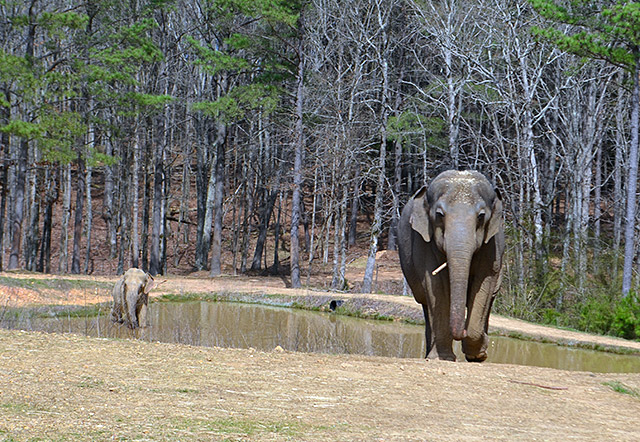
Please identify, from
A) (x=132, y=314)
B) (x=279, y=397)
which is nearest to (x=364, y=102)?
(x=132, y=314)

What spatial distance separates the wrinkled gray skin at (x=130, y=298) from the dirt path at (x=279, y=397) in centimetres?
559

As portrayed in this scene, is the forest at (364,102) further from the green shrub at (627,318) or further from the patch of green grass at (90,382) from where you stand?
the patch of green grass at (90,382)

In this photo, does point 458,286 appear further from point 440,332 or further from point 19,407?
point 19,407

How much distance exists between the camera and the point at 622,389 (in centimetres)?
820

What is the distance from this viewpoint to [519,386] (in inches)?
311

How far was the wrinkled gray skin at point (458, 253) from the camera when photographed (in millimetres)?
9250

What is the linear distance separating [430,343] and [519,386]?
312cm

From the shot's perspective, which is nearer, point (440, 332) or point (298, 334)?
point (440, 332)

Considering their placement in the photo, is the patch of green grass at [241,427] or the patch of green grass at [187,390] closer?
the patch of green grass at [241,427]

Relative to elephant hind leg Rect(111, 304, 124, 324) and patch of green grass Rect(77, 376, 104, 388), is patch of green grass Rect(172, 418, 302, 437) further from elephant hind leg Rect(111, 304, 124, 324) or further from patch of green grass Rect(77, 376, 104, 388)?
elephant hind leg Rect(111, 304, 124, 324)

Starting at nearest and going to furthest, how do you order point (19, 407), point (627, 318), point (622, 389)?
1. point (19, 407)
2. point (622, 389)
3. point (627, 318)

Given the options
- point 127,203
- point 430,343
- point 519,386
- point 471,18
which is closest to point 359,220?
point 127,203

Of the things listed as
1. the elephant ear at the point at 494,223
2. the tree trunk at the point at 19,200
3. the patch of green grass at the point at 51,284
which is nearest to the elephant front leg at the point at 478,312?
the elephant ear at the point at 494,223

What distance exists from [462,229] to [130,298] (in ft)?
28.1
